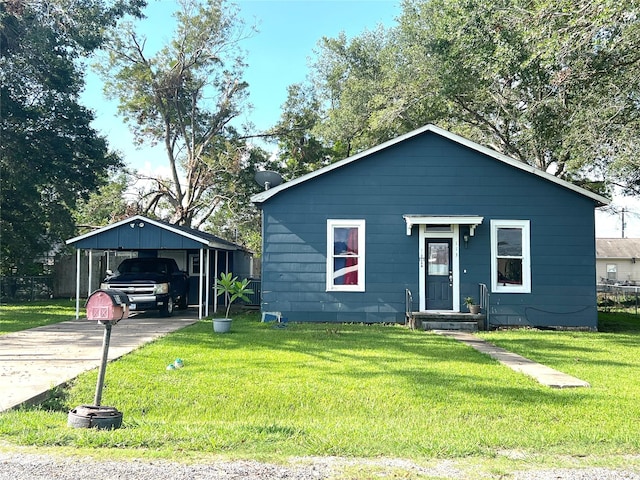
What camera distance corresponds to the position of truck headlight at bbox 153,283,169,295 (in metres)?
15.9

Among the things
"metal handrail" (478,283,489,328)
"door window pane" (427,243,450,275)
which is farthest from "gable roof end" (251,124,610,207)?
"metal handrail" (478,283,489,328)

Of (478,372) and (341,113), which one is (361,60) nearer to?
(341,113)

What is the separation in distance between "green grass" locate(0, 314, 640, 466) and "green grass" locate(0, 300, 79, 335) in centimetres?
518

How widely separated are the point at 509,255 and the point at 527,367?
20.2 ft

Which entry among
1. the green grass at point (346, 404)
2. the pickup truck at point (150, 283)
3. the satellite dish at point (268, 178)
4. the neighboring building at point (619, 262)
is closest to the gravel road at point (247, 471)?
the green grass at point (346, 404)

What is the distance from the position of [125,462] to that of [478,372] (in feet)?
17.6

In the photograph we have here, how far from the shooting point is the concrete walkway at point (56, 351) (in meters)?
6.88

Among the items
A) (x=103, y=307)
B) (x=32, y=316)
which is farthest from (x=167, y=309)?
(x=103, y=307)

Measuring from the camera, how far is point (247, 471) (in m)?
4.09

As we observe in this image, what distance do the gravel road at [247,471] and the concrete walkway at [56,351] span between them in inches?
83.2

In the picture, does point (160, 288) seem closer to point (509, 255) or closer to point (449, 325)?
point (449, 325)

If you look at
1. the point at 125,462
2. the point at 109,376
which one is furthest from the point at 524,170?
the point at 125,462

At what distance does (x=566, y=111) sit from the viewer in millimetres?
15031

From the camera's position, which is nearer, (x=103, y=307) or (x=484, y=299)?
(x=103, y=307)
